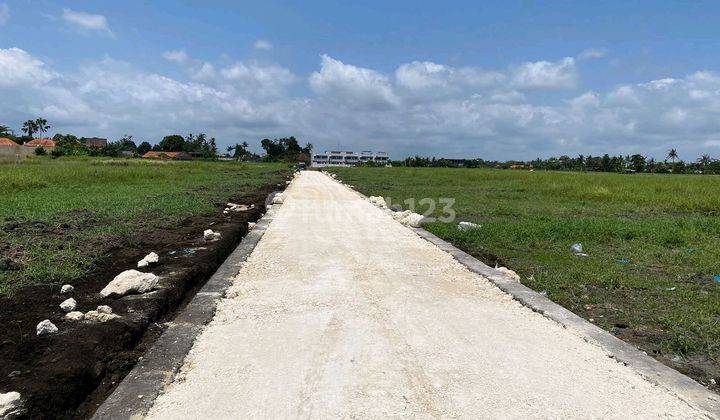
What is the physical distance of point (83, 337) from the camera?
3625 mm

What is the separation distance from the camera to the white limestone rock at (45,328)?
3.68m

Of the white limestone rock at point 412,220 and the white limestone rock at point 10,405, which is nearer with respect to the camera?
the white limestone rock at point 10,405

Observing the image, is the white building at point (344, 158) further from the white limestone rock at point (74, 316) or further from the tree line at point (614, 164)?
the white limestone rock at point (74, 316)

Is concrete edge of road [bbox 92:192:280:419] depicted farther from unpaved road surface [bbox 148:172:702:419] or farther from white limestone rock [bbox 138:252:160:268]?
white limestone rock [bbox 138:252:160:268]

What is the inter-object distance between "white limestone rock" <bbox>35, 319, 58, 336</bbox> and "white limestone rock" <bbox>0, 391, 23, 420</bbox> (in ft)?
3.59

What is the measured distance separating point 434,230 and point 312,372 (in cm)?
699

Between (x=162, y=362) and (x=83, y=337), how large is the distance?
0.71 metres

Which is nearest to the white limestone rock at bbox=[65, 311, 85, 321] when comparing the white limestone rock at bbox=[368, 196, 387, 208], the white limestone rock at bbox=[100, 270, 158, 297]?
the white limestone rock at bbox=[100, 270, 158, 297]

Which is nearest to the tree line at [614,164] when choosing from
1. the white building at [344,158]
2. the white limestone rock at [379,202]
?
the white building at [344,158]

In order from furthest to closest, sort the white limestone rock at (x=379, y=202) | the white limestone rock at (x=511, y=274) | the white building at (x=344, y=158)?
the white building at (x=344, y=158) → the white limestone rock at (x=379, y=202) → the white limestone rock at (x=511, y=274)

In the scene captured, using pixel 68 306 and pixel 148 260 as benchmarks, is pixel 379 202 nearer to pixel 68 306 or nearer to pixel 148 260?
pixel 148 260

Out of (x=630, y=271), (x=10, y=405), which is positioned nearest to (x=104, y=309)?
(x=10, y=405)


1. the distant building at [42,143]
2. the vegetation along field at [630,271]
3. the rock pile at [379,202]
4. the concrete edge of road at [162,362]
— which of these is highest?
the distant building at [42,143]

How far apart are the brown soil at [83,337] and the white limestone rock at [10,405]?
5 centimetres
